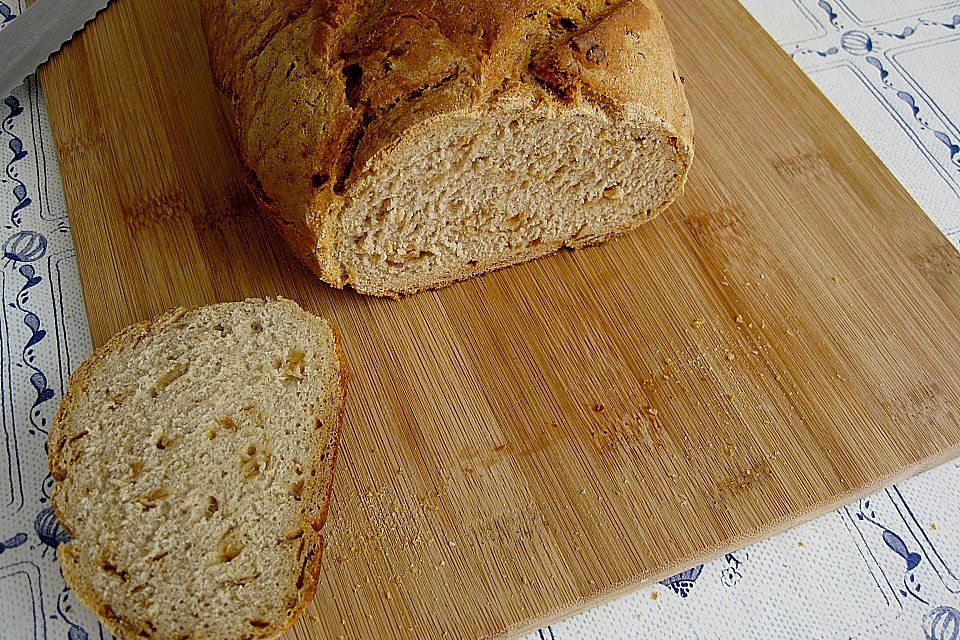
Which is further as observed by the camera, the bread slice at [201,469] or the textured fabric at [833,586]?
the textured fabric at [833,586]

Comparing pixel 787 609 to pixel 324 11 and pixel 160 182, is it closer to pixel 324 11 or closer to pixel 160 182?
pixel 324 11

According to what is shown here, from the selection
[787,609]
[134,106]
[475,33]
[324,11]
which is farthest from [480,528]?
[134,106]

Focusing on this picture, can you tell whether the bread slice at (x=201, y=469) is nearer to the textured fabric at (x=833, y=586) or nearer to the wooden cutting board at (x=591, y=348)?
the wooden cutting board at (x=591, y=348)

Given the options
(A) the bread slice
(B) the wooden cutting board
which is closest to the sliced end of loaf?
(B) the wooden cutting board

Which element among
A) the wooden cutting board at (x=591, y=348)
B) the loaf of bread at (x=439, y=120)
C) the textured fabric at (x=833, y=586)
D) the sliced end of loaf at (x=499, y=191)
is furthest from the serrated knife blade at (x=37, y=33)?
the textured fabric at (x=833, y=586)

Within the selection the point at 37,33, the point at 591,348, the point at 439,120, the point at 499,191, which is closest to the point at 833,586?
the point at 591,348

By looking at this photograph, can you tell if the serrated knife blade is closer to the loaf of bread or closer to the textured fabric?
the loaf of bread
